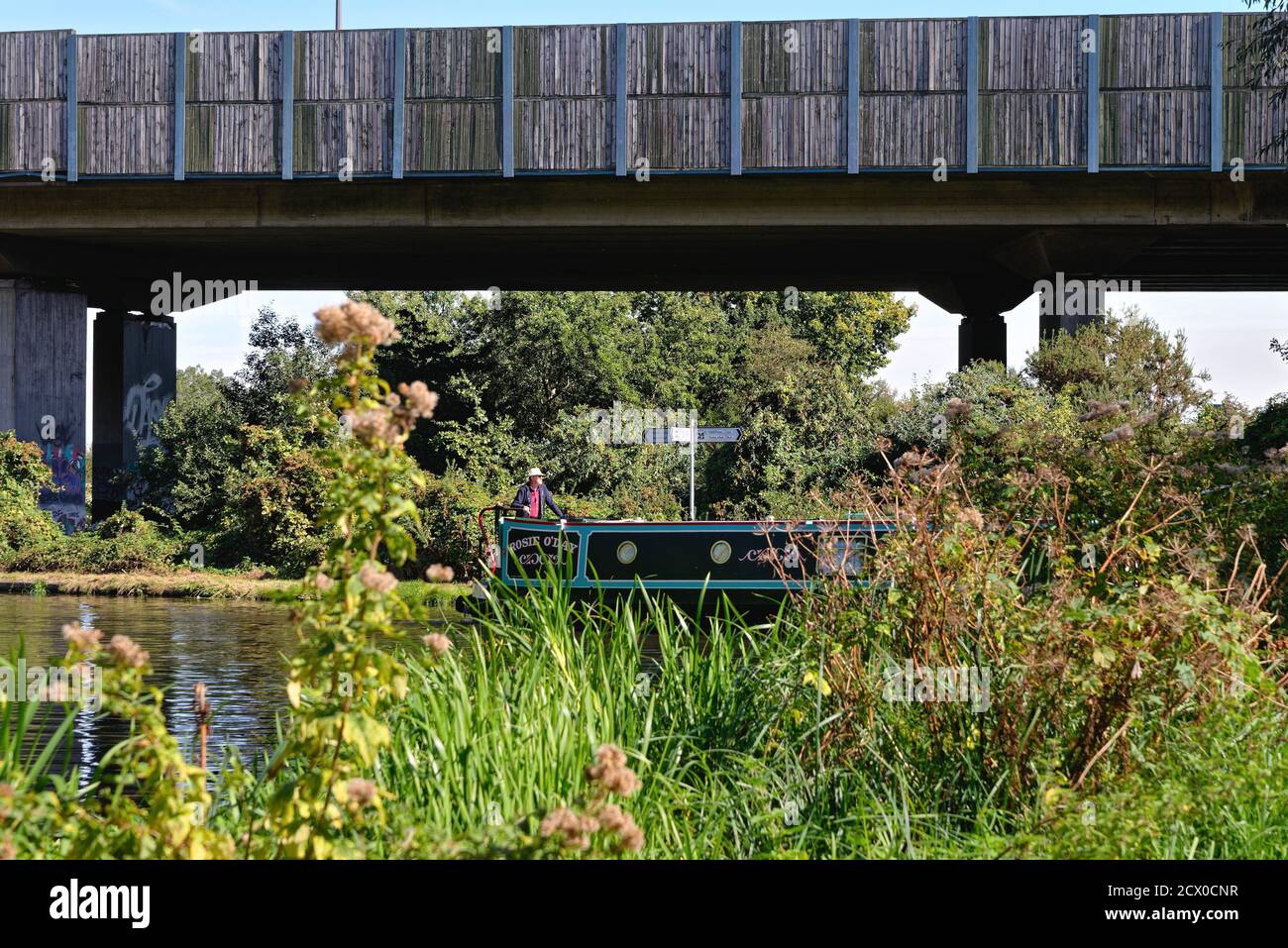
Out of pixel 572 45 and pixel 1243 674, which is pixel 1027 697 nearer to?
pixel 1243 674

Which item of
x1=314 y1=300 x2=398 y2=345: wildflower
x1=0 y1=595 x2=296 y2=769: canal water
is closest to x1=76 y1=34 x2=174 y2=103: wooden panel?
x1=0 y1=595 x2=296 y2=769: canal water

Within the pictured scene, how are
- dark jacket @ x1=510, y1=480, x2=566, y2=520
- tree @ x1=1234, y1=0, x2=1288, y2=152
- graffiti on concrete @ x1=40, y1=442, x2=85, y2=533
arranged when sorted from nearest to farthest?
dark jacket @ x1=510, y1=480, x2=566, y2=520
tree @ x1=1234, y1=0, x2=1288, y2=152
graffiti on concrete @ x1=40, y1=442, x2=85, y2=533

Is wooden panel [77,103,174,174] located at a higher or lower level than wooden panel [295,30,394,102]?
lower

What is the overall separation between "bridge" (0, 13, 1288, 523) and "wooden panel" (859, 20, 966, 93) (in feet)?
0.13

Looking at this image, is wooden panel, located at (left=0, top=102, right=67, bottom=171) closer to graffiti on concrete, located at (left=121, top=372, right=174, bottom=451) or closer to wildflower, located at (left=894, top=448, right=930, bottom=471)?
graffiti on concrete, located at (left=121, top=372, right=174, bottom=451)

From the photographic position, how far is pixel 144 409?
33.8 metres

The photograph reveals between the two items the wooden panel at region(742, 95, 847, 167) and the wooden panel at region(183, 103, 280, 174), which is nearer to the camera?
the wooden panel at region(742, 95, 847, 167)

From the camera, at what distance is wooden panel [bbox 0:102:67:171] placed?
27594 millimetres

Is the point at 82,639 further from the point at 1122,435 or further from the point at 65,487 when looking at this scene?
the point at 65,487

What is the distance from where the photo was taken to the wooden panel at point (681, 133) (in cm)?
2628

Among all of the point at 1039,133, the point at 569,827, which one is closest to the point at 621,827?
the point at 569,827

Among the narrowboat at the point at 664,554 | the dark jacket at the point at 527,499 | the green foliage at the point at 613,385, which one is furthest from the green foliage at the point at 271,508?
the narrowboat at the point at 664,554

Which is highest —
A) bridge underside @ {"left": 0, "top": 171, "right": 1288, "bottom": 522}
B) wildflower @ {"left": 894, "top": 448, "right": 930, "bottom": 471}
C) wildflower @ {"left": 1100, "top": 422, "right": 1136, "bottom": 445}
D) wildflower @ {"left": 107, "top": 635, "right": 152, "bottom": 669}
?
bridge underside @ {"left": 0, "top": 171, "right": 1288, "bottom": 522}
